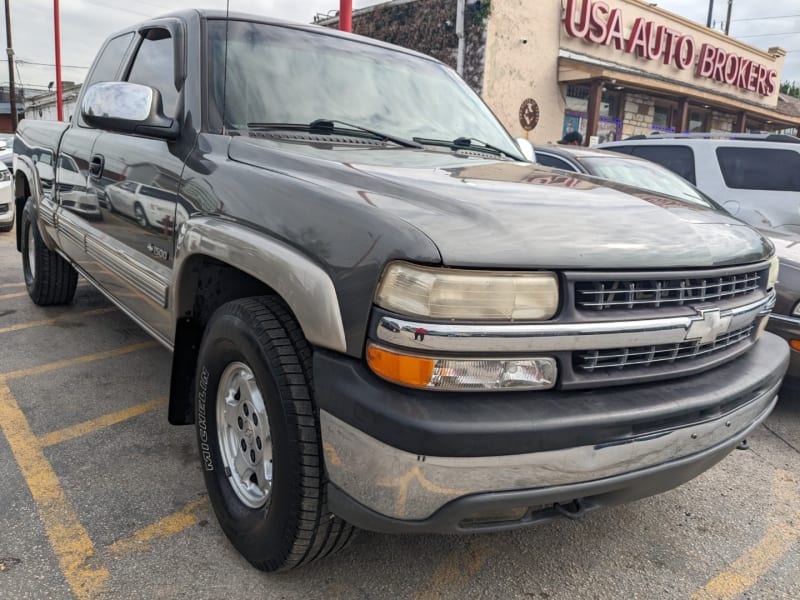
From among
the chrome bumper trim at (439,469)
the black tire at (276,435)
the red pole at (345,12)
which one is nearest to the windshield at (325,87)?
the black tire at (276,435)

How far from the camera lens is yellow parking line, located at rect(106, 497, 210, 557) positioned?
7.23ft

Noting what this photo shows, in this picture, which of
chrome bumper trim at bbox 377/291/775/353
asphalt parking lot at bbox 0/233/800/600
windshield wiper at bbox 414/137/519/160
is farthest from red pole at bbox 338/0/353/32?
chrome bumper trim at bbox 377/291/775/353

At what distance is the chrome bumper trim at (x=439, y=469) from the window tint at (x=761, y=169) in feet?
19.0

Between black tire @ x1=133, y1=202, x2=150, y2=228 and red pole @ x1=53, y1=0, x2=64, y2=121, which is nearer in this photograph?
black tire @ x1=133, y1=202, x2=150, y2=228

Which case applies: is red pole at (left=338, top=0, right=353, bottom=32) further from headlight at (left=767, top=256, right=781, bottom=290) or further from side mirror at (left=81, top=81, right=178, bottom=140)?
headlight at (left=767, top=256, right=781, bottom=290)

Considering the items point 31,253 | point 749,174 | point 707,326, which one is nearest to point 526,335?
point 707,326

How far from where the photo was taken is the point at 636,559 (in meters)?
2.32

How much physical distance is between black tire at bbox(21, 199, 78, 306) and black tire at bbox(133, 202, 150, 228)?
2.30 metres

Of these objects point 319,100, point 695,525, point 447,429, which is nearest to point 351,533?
point 447,429

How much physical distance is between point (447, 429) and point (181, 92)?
6.27 ft

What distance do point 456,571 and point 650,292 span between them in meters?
1.14

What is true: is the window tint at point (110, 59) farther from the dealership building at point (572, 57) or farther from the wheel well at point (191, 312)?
the dealership building at point (572, 57)

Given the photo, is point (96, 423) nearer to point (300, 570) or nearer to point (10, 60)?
point (300, 570)

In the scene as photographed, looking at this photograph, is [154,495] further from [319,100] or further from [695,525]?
[695,525]
